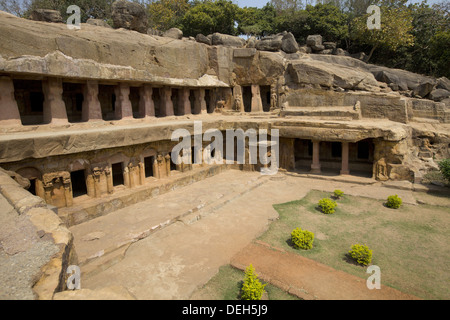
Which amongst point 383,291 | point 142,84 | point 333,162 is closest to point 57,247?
point 383,291

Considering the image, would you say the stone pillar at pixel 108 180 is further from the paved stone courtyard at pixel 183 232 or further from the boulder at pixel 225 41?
the boulder at pixel 225 41

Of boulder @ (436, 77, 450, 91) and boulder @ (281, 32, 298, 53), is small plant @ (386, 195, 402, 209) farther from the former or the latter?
boulder @ (281, 32, 298, 53)

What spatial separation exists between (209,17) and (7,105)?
2140 cm

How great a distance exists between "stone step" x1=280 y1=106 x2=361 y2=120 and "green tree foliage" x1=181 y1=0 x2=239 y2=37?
609 inches

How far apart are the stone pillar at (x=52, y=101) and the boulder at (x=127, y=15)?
6.61m

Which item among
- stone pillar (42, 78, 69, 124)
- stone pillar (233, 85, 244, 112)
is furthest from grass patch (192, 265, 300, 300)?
stone pillar (233, 85, 244, 112)

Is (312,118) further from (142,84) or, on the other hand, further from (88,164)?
(88,164)

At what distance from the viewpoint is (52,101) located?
34.2 feet

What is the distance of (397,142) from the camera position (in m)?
12.1

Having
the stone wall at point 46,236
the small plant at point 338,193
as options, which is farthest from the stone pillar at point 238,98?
the stone wall at point 46,236

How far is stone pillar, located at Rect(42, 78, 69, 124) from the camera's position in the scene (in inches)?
406

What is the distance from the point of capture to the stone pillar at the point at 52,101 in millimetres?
10312

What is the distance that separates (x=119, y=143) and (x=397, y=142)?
11.3 meters

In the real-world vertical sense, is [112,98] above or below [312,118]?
above
